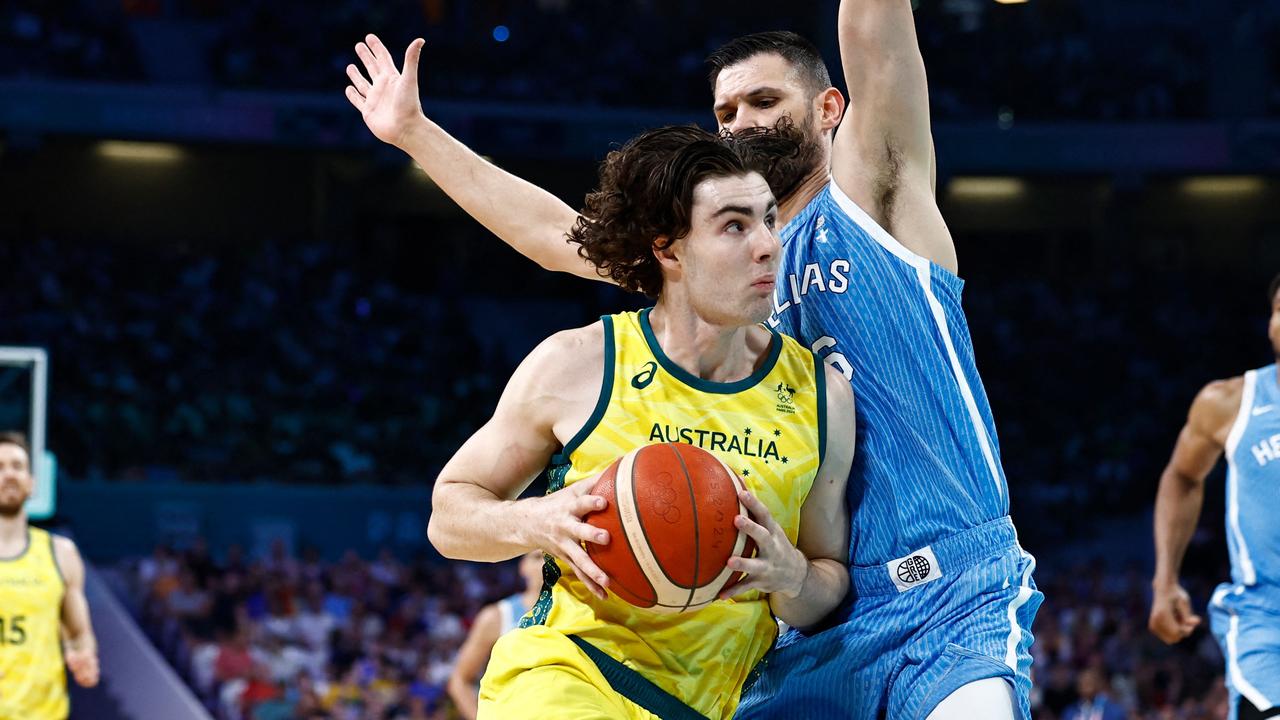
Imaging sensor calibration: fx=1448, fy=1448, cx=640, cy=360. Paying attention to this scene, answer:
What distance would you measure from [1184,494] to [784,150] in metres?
3.26

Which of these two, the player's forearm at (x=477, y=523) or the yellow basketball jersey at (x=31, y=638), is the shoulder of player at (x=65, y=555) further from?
the player's forearm at (x=477, y=523)

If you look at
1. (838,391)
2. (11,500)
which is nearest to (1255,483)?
(838,391)

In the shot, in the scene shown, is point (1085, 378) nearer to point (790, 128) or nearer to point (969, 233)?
point (969, 233)

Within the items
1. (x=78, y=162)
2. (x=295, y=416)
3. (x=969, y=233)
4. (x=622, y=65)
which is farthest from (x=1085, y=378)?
(x=78, y=162)

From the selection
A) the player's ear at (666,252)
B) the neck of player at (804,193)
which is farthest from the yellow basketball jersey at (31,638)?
the player's ear at (666,252)

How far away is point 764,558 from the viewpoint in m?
2.99

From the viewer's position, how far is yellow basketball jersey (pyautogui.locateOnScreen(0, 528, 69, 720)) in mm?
8609

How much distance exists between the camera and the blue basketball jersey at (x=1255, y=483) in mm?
5484

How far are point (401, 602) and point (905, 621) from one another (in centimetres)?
1139

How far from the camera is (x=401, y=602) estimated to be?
46.6 ft

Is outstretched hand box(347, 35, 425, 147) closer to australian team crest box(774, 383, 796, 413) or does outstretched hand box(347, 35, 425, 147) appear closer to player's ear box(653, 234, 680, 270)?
player's ear box(653, 234, 680, 270)

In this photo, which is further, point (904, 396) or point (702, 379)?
point (904, 396)

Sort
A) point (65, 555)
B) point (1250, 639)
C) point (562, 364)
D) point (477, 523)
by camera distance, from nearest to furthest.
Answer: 1. point (477, 523)
2. point (562, 364)
3. point (1250, 639)
4. point (65, 555)

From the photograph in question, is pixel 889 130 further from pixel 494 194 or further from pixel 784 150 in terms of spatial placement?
pixel 494 194
